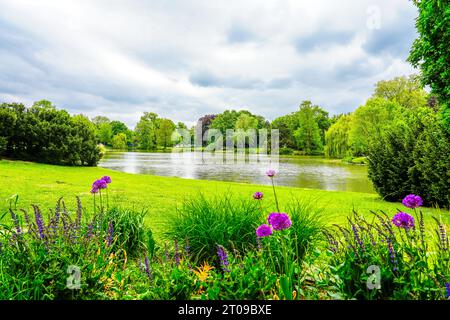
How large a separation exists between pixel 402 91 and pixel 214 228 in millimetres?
42086

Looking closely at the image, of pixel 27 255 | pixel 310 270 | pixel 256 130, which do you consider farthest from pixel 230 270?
pixel 256 130

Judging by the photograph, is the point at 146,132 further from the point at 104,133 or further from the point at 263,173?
the point at 263,173

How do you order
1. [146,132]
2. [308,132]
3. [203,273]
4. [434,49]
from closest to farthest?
[203,273] < [434,49] < [308,132] < [146,132]

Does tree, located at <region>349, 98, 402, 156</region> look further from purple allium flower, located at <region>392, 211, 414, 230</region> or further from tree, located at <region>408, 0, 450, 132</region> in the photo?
purple allium flower, located at <region>392, 211, 414, 230</region>

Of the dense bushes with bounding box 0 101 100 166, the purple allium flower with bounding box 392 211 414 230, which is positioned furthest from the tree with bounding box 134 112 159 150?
the purple allium flower with bounding box 392 211 414 230

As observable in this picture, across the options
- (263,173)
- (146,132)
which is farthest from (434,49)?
(146,132)

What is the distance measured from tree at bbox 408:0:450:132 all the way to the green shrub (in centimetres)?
573

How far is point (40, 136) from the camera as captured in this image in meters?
21.1

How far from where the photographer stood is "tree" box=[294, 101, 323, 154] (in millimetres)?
56750

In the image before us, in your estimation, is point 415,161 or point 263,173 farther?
point 263,173

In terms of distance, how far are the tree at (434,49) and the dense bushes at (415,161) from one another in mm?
1119

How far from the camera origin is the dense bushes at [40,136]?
2048 cm

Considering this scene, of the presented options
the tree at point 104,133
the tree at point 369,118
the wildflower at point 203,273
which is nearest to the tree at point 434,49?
the wildflower at point 203,273

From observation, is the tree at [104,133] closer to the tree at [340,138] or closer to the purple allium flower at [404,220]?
the tree at [340,138]
